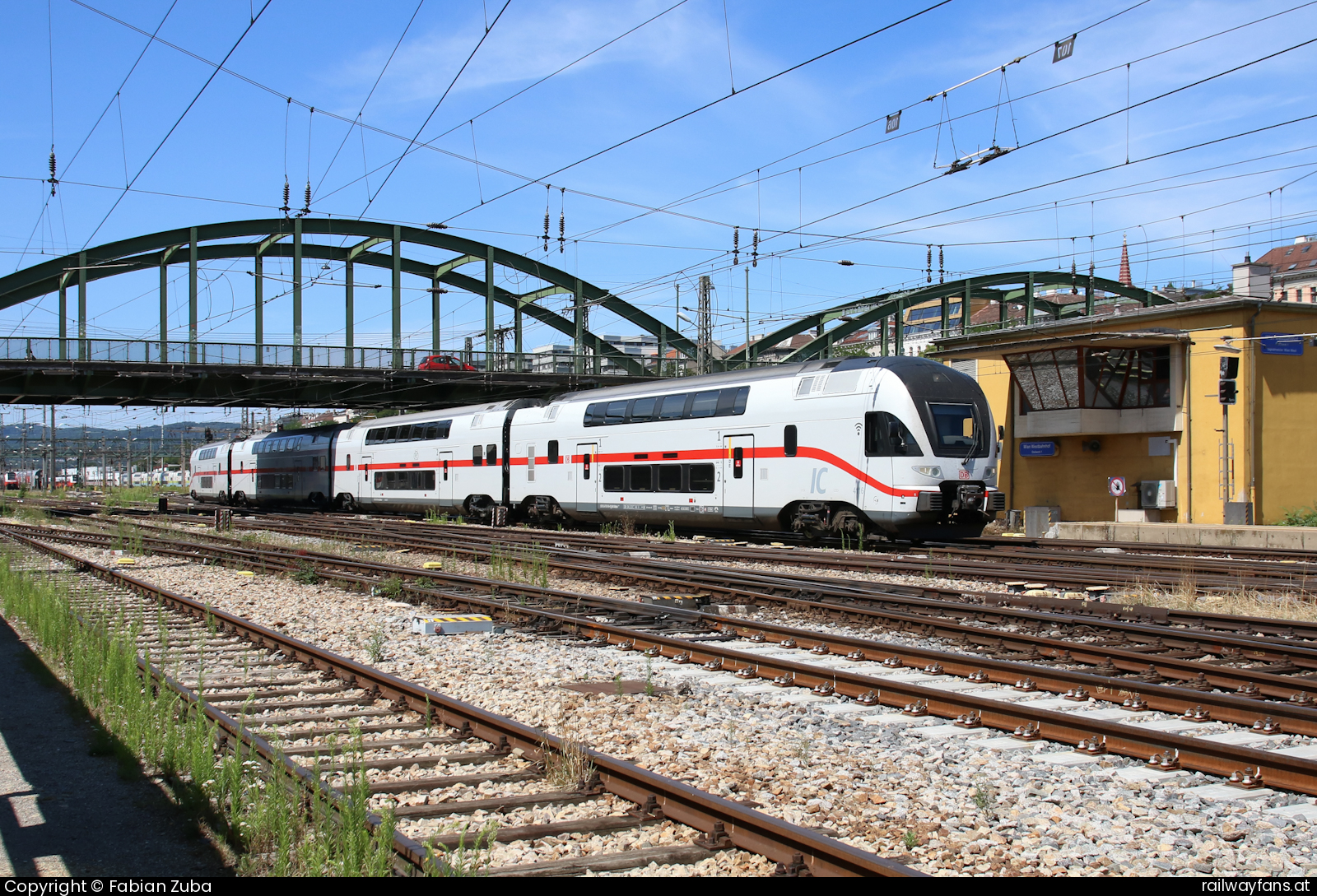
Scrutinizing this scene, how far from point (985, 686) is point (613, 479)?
1684 centimetres

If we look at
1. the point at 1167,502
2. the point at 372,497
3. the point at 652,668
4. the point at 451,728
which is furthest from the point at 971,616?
the point at 372,497

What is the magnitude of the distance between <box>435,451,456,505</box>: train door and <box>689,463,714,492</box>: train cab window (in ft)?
38.7

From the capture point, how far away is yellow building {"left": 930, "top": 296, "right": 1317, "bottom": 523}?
26.5 metres

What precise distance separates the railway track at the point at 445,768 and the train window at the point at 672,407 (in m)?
13.5

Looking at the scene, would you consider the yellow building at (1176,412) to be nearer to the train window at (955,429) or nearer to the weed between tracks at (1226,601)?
the train window at (955,429)

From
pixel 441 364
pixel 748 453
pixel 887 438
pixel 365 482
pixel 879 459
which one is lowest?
pixel 365 482

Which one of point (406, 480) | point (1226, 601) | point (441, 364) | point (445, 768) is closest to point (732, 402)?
point (1226, 601)

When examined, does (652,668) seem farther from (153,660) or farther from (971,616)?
(153,660)

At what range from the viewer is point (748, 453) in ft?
68.1

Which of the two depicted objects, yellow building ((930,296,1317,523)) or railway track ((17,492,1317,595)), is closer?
railway track ((17,492,1317,595))

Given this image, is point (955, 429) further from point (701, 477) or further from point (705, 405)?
point (701, 477)

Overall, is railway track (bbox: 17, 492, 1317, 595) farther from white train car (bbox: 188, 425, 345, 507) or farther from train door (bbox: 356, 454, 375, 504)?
white train car (bbox: 188, 425, 345, 507)

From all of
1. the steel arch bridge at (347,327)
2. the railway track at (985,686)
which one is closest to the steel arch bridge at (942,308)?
the steel arch bridge at (347,327)

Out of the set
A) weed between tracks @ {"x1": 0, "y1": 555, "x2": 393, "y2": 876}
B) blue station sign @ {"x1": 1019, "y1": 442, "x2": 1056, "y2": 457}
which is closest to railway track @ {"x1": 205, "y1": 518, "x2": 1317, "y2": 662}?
weed between tracks @ {"x1": 0, "y1": 555, "x2": 393, "y2": 876}
